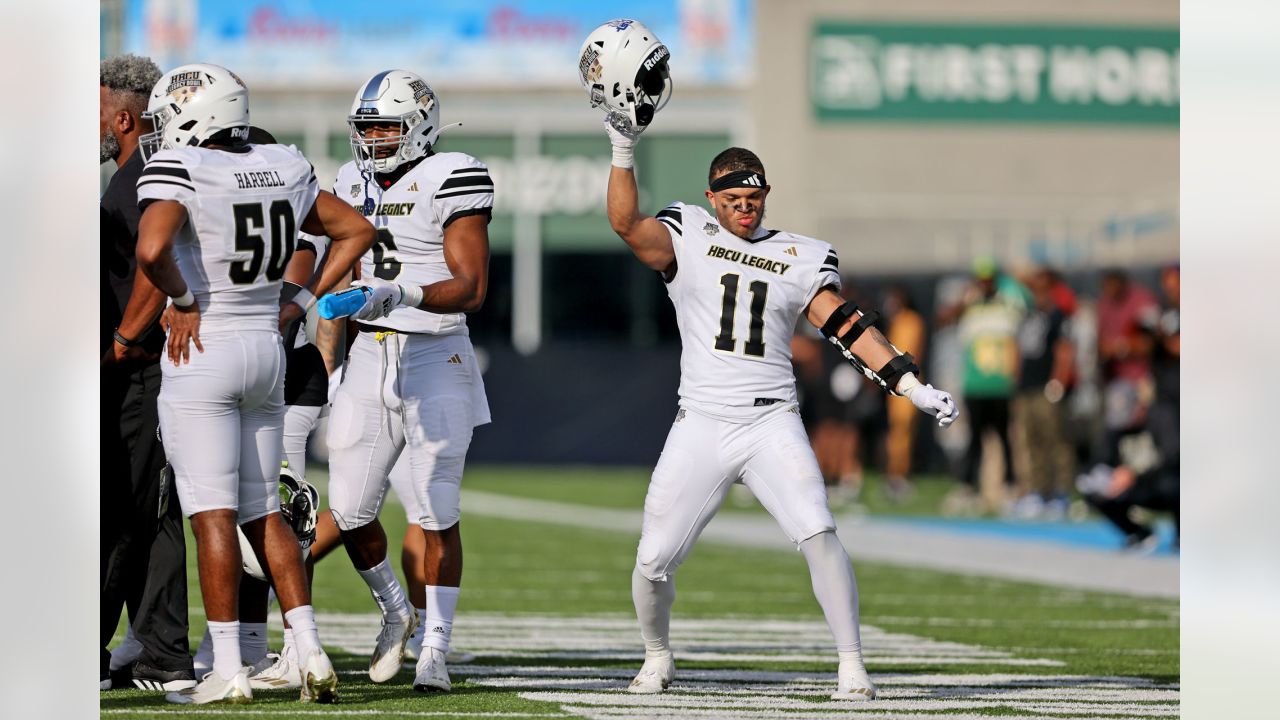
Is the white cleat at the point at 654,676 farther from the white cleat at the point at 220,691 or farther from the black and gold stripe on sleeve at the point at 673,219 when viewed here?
the black and gold stripe on sleeve at the point at 673,219

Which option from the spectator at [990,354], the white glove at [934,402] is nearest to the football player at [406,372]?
the white glove at [934,402]

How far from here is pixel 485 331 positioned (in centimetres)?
2975

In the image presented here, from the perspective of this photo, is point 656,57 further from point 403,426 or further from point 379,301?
point 403,426

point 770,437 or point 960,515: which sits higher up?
point 770,437

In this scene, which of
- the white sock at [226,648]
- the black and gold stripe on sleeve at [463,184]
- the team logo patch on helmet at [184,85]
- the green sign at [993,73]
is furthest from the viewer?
the green sign at [993,73]

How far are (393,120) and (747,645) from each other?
9.73 feet

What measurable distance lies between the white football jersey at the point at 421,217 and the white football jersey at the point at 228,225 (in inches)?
28.3

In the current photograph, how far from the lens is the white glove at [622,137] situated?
269 inches

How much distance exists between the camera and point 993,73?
30.4 m

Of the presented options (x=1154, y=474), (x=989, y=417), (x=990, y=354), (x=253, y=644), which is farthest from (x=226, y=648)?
(x=989, y=417)

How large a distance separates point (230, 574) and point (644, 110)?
2041 millimetres
